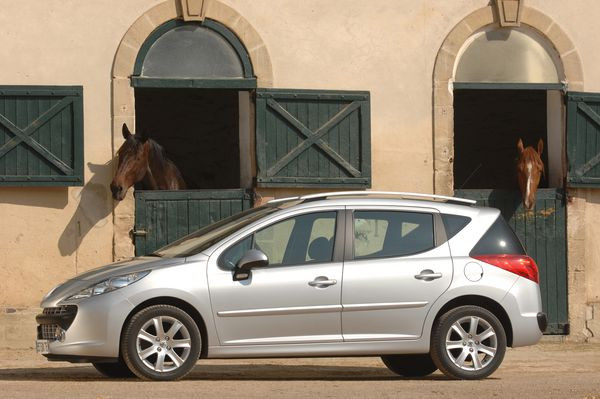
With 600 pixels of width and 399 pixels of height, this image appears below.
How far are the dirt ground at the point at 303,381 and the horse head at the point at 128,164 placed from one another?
191 centimetres

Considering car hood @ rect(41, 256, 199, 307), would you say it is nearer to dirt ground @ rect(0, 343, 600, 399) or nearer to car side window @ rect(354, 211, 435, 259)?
dirt ground @ rect(0, 343, 600, 399)

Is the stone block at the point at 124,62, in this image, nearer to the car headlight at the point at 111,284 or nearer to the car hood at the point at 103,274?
the car hood at the point at 103,274

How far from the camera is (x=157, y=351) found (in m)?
11.4

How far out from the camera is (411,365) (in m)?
12.9

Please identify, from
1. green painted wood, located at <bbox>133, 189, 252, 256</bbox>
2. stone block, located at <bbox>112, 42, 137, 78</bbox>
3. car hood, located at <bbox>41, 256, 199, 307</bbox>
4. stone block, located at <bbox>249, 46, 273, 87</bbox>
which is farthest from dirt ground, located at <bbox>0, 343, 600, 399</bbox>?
stone block, located at <bbox>249, 46, 273, 87</bbox>

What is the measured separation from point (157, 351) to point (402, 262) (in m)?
2.06

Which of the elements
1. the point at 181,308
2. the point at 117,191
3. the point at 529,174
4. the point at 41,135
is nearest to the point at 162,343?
the point at 181,308

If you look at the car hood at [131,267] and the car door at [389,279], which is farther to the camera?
the car door at [389,279]

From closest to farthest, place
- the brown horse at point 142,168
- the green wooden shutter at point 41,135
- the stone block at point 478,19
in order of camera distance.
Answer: the green wooden shutter at point 41,135, the brown horse at point 142,168, the stone block at point 478,19

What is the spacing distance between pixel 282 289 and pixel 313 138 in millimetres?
4909

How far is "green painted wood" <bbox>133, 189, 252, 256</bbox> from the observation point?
52.5 feet

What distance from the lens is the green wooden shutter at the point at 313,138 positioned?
16172mm

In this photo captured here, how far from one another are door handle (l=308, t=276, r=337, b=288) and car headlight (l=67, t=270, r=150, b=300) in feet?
4.20

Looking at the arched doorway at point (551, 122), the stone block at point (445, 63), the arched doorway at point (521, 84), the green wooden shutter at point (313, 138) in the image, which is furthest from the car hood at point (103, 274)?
the arched doorway at point (551, 122)
